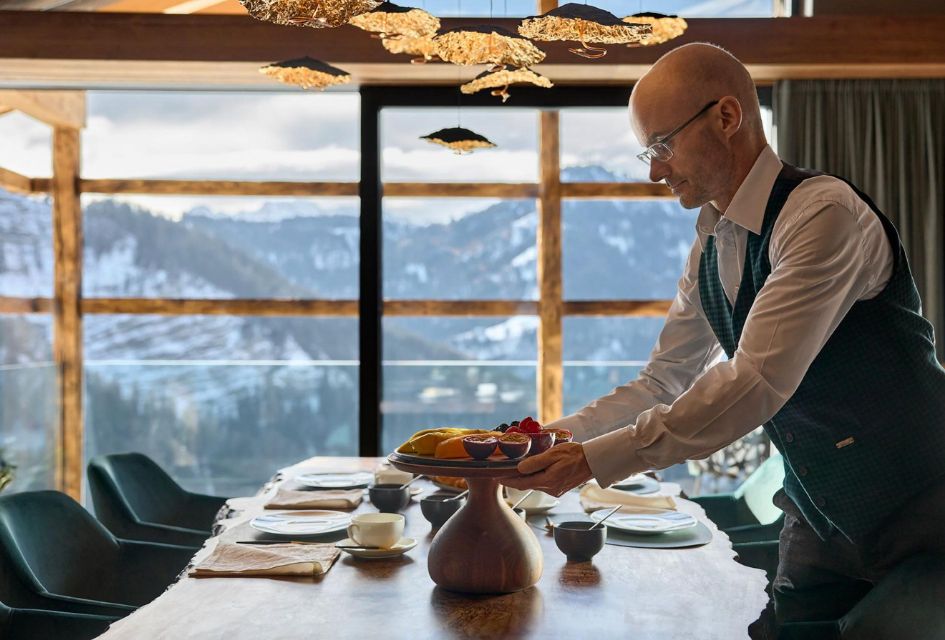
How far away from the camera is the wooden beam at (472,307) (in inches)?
222

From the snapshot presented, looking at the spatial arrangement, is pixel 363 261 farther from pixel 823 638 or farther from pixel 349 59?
pixel 823 638

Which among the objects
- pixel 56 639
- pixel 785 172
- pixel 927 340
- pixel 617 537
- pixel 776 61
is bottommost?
pixel 56 639

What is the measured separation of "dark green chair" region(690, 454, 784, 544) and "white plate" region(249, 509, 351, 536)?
4.04ft

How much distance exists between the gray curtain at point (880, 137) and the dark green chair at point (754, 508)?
2206 millimetres

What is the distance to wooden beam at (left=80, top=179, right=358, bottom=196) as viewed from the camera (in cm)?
573

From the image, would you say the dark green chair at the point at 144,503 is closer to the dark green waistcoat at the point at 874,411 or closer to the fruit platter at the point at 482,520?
the fruit platter at the point at 482,520

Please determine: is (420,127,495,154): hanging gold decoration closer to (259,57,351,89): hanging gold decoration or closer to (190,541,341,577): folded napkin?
(259,57,351,89): hanging gold decoration

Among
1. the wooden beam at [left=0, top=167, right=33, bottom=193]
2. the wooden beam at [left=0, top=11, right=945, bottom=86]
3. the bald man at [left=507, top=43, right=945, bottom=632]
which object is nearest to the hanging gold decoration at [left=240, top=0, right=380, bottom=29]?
the bald man at [left=507, top=43, right=945, bottom=632]

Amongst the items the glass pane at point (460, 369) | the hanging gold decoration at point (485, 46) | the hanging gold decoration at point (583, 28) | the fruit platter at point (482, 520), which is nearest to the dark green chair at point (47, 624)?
the fruit platter at point (482, 520)

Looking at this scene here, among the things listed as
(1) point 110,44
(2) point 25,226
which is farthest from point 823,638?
(2) point 25,226

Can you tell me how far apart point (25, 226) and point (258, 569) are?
4.88 metres

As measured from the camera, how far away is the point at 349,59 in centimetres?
470

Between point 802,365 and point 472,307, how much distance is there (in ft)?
13.7

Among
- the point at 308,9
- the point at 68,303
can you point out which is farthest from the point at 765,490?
the point at 68,303
